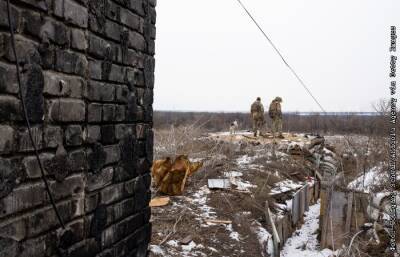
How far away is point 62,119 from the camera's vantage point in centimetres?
215

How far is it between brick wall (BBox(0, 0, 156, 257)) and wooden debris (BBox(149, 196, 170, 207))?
17.5 feet

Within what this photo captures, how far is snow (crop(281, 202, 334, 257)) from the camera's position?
9602 mm

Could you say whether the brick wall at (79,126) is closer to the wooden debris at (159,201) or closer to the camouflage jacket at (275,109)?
the wooden debris at (159,201)

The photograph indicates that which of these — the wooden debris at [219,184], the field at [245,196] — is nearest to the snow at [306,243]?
the field at [245,196]

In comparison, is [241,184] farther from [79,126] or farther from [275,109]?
[79,126]

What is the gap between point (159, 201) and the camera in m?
8.84

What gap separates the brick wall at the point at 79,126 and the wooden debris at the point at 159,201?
5345 millimetres

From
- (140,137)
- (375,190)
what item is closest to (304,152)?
(375,190)

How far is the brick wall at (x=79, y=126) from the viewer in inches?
71.6

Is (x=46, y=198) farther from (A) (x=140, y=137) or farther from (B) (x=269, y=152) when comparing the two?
(B) (x=269, y=152)

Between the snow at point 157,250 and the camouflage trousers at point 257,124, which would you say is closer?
the snow at point 157,250

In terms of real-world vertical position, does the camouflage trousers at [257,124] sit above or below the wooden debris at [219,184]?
above

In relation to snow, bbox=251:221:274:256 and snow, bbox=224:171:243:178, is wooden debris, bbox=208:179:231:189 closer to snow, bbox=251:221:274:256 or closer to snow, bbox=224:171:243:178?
snow, bbox=224:171:243:178

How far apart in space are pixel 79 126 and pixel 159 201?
670 cm
